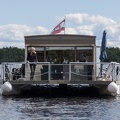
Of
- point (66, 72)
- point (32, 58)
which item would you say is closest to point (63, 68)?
point (66, 72)

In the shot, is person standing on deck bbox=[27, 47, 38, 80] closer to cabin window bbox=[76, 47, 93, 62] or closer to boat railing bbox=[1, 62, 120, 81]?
boat railing bbox=[1, 62, 120, 81]

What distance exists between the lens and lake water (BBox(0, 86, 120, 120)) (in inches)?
639

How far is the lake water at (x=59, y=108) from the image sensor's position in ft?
53.3

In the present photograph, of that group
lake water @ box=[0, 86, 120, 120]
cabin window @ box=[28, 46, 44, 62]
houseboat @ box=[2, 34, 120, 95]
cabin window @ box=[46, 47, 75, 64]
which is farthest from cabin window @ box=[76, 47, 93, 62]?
lake water @ box=[0, 86, 120, 120]

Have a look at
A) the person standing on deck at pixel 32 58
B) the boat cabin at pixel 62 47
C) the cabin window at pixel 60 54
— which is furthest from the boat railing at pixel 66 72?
the cabin window at pixel 60 54

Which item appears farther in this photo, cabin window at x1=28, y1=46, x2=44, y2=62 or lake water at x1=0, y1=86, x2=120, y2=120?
cabin window at x1=28, y1=46, x2=44, y2=62

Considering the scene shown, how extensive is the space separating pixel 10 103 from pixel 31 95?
3.53 metres

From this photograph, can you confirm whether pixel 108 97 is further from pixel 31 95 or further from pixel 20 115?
pixel 20 115

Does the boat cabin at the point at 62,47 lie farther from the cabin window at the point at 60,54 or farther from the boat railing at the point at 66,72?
the boat railing at the point at 66,72

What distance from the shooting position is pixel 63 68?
72.2ft

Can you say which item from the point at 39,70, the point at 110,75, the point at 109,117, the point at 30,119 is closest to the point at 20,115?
the point at 30,119

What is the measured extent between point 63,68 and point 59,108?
13.2 ft

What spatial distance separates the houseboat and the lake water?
716 millimetres

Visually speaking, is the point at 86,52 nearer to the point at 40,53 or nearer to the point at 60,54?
the point at 60,54
